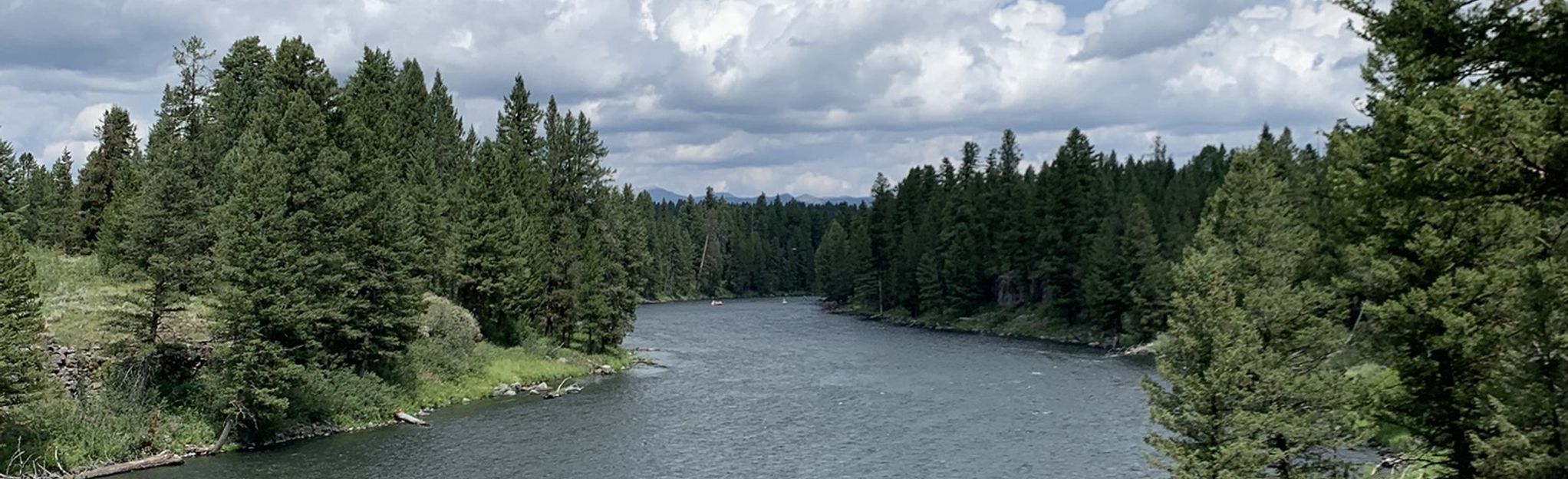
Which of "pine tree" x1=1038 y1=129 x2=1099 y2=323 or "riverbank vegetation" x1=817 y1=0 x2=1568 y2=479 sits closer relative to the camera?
"riverbank vegetation" x1=817 y1=0 x2=1568 y2=479

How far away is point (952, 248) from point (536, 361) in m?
60.0

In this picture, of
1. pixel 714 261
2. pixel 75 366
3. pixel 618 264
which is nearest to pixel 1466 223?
pixel 75 366

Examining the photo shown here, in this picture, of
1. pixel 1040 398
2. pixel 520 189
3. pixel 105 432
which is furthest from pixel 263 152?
pixel 1040 398

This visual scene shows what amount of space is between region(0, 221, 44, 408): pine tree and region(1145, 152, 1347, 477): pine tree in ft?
110

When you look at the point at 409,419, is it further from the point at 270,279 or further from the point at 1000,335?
the point at 1000,335

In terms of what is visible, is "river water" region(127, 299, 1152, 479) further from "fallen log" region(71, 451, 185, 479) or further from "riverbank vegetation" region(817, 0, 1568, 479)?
"riverbank vegetation" region(817, 0, 1568, 479)

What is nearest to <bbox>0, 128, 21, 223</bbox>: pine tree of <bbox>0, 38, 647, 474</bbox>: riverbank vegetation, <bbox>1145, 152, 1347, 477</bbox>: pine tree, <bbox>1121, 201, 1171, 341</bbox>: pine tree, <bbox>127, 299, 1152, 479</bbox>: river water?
<bbox>0, 38, 647, 474</bbox>: riverbank vegetation

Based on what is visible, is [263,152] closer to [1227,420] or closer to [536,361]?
[536,361]

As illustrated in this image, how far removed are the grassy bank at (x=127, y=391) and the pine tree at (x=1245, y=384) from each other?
32891mm

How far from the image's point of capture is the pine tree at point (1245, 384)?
82.2 feet

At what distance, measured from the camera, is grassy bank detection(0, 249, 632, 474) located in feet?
118

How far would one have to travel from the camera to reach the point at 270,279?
138ft

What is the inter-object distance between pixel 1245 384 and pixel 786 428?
77.4 feet

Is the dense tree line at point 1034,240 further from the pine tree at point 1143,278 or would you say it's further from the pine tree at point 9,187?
the pine tree at point 9,187
